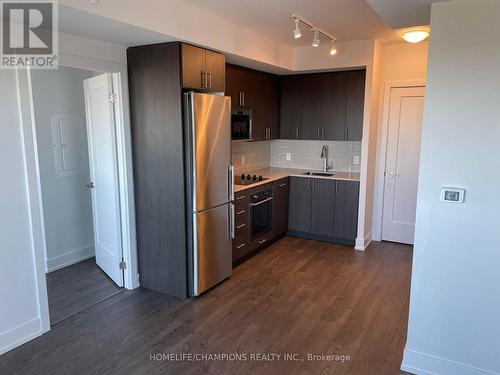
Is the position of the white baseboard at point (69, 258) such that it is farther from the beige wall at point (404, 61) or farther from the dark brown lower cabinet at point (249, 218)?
the beige wall at point (404, 61)

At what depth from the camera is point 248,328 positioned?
3061mm

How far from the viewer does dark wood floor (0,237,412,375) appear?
2.59 metres

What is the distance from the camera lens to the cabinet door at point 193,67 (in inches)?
126

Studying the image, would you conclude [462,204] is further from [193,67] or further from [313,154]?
[313,154]

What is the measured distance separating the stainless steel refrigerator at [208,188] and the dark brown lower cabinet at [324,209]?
5.50 feet

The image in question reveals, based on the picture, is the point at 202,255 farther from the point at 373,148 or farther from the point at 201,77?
the point at 373,148

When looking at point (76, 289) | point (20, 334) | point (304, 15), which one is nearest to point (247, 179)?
point (304, 15)

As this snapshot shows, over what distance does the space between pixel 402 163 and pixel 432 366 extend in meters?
3.12

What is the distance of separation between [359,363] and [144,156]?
99.7 inches

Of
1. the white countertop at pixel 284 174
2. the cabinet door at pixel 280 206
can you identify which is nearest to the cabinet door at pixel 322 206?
the white countertop at pixel 284 174

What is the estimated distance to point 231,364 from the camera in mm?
2609

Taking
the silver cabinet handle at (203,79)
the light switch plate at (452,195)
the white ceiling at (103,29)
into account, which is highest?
the white ceiling at (103,29)

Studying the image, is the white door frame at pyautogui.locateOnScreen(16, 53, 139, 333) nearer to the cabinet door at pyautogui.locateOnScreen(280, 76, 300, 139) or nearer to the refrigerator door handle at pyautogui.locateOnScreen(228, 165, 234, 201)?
the refrigerator door handle at pyautogui.locateOnScreen(228, 165, 234, 201)

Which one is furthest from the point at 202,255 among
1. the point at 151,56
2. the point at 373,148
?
Answer: the point at 373,148
